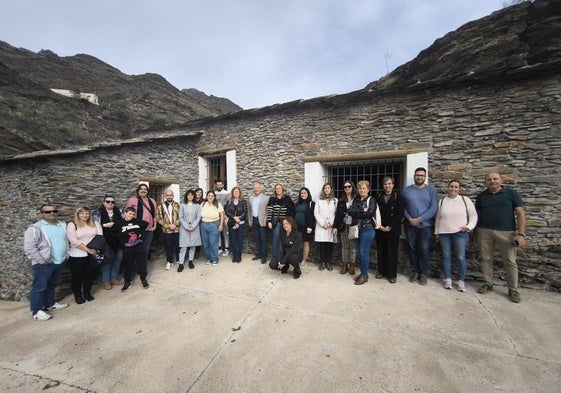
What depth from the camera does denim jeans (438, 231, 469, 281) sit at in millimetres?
3496

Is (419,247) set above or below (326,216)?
below

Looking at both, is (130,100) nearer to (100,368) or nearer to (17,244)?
(17,244)

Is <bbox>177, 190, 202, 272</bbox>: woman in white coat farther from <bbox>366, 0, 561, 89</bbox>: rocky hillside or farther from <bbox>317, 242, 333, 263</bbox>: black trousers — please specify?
<bbox>366, 0, 561, 89</bbox>: rocky hillside

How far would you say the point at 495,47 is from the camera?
443cm

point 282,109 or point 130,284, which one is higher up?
point 282,109

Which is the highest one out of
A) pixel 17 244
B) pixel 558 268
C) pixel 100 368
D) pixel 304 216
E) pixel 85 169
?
pixel 85 169

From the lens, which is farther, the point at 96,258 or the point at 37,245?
the point at 96,258

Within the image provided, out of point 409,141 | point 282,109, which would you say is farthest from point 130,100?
point 409,141

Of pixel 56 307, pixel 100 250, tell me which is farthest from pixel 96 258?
pixel 56 307

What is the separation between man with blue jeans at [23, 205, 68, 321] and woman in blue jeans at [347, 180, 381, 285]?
470 centimetres

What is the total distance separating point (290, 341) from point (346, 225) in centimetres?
227

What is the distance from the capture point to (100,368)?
Answer: 2242 millimetres

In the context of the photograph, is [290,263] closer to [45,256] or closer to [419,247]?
[419,247]

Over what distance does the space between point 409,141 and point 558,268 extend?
2.99 meters
